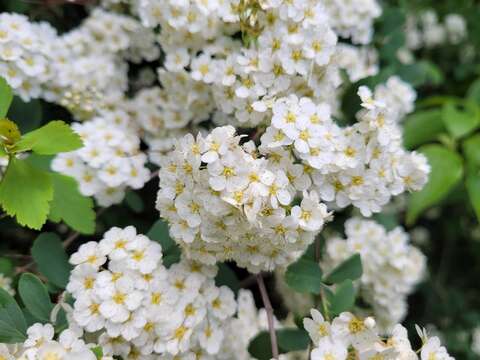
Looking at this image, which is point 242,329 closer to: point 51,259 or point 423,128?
Answer: point 51,259

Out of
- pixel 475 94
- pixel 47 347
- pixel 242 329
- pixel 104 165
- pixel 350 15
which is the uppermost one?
pixel 350 15

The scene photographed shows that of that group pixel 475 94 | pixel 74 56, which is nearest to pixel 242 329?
pixel 74 56

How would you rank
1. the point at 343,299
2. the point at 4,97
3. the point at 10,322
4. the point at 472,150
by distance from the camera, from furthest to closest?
the point at 472,150 → the point at 343,299 → the point at 4,97 → the point at 10,322

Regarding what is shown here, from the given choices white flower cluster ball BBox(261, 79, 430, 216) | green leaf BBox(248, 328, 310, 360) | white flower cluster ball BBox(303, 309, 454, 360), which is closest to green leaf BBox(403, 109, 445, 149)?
white flower cluster ball BBox(261, 79, 430, 216)

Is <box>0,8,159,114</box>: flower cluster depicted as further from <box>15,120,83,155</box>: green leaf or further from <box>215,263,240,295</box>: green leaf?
<box>215,263,240,295</box>: green leaf

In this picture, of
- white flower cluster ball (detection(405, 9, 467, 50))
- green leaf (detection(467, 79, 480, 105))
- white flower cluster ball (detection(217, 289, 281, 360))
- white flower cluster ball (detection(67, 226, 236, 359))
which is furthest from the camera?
white flower cluster ball (detection(405, 9, 467, 50))
